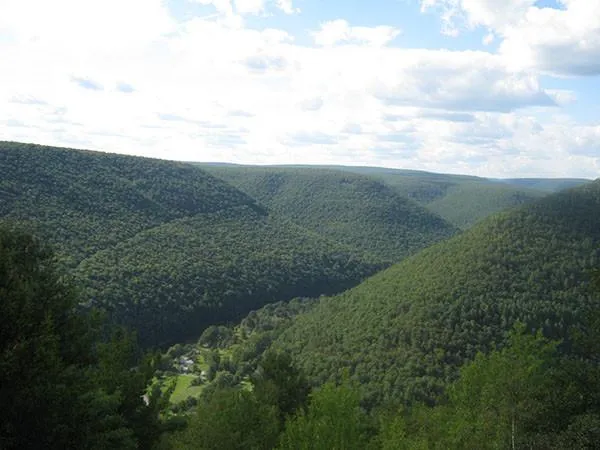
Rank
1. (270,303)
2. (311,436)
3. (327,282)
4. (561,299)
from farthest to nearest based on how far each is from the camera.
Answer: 1. (327,282)
2. (270,303)
3. (561,299)
4. (311,436)

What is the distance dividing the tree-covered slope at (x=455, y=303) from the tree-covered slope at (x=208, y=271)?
25847 millimetres

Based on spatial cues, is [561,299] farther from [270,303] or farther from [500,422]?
[270,303]

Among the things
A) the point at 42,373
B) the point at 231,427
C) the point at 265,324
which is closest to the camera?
the point at 42,373

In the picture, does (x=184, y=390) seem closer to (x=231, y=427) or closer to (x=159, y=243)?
(x=231, y=427)

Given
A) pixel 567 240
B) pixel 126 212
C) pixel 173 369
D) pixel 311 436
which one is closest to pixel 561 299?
pixel 567 240

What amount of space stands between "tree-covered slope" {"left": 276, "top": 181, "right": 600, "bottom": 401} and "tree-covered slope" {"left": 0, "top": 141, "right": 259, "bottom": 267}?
44.8 meters

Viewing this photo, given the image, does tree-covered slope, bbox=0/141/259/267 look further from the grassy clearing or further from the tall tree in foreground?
the tall tree in foreground

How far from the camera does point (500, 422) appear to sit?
20.6 metres

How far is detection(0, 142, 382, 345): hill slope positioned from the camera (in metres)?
105

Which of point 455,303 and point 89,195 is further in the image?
point 89,195

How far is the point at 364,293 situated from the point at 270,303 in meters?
45.5

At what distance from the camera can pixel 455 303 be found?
74875mm

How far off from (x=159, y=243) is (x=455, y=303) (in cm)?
8285

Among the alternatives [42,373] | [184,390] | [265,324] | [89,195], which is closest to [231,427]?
[42,373]
